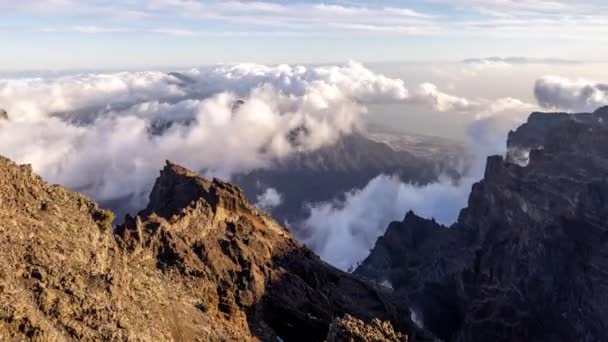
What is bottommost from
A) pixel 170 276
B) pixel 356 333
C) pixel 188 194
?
pixel 188 194

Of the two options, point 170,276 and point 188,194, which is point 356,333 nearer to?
point 170,276

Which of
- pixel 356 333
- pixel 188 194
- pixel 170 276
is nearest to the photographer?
pixel 356 333

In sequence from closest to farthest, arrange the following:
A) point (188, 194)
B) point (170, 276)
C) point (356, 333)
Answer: point (356, 333) → point (170, 276) → point (188, 194)

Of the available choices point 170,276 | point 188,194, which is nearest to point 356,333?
point 170,276

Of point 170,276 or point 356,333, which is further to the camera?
point 170,276

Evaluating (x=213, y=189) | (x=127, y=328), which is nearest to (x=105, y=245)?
(x=127, y=328)

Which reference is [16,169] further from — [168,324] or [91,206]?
[168,324]

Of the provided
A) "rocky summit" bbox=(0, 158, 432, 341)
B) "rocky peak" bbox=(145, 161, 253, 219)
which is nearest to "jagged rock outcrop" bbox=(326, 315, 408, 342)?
"rocky summit" bbox=(0, 158, 432, 341)

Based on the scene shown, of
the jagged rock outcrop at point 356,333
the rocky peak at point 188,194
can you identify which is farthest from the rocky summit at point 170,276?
the rocky peak at point 188,194

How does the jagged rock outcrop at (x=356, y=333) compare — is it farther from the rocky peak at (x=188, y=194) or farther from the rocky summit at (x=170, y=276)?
the rocky peak at (x=188, y=194)

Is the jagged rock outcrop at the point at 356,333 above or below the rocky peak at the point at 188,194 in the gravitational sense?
above
